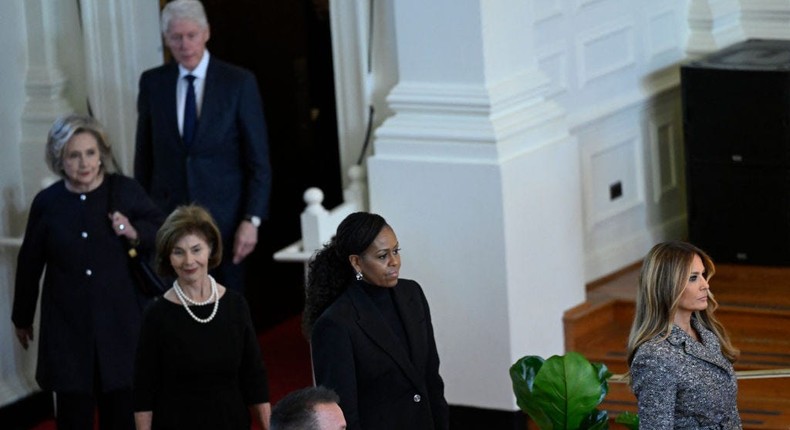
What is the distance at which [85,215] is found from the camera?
703 cm

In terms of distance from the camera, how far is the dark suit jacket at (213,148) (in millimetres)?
7680

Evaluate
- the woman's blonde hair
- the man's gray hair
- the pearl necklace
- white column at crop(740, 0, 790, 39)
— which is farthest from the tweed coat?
white column at crop(740, 0, 790, 39)

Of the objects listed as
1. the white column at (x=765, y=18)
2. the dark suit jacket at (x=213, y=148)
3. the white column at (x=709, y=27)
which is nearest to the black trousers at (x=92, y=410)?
the dark suit jacket at (x=213, y=148)

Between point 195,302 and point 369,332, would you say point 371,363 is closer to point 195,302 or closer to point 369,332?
point 369,332

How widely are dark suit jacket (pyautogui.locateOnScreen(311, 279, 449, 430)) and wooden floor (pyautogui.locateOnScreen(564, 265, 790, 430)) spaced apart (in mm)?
1949

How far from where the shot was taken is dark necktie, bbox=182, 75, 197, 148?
25.3 feet

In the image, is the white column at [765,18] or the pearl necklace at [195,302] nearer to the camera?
the pearl necklace at [195,302]

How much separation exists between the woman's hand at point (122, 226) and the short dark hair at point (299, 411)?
2.90 metres

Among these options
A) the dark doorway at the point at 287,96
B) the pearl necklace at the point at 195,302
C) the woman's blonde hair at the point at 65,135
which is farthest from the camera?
the dark doorway at the point at 287,96

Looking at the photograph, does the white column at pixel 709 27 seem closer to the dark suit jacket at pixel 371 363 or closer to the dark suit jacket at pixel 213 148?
the dark suit jacket at pixel 213 148

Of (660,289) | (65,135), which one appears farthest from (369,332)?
(65,135)

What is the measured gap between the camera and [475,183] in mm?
7512

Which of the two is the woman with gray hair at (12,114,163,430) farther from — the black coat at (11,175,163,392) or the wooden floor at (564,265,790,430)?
the wooden floor at (564,265,790,430)

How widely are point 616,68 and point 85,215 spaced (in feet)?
9.44
